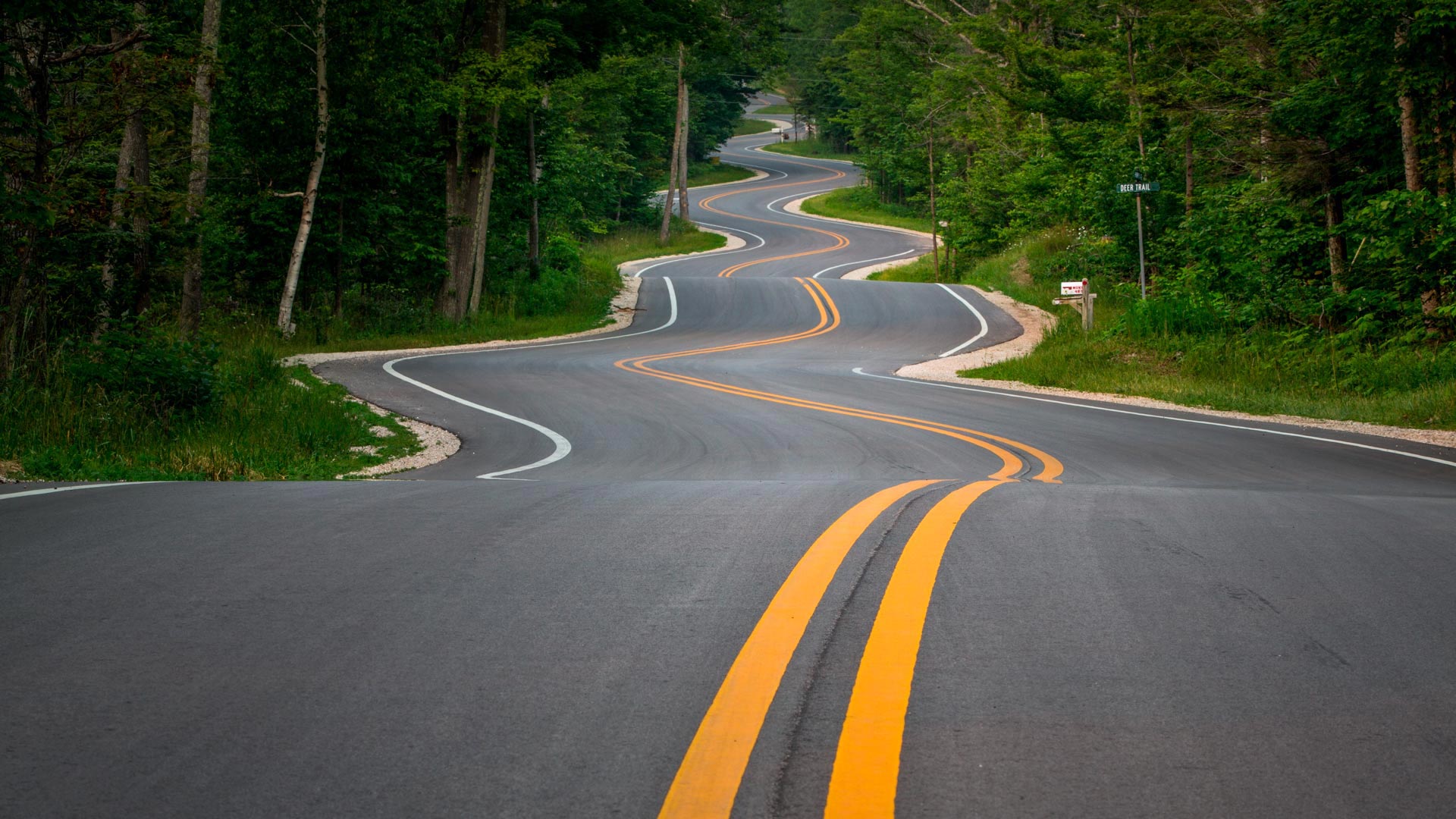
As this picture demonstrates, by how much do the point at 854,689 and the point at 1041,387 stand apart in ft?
57.9

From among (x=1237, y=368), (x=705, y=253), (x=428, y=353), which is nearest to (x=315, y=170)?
(x=428, y=353)

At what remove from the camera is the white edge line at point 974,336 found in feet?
87.4

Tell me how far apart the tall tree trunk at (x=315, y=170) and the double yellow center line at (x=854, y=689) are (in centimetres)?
2181

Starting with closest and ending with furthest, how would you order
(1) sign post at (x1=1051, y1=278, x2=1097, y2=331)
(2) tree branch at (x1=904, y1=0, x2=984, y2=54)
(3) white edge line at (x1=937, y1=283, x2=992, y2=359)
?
(1) sign post at (x1=1051, y1=278, x2=1097, y2=331) → (3) white edge line at (x1=937, y1=283, x2=992, y2=359) → (2) tree branch at (x1=904, y1=0, x2=984, y2=54)

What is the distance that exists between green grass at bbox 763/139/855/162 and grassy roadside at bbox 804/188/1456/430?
77.7 m

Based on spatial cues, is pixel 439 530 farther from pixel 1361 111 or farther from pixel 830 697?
pixel 1361 111

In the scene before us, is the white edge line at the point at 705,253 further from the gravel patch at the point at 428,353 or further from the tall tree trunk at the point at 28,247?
the tall tree trunk at the point at 28,247

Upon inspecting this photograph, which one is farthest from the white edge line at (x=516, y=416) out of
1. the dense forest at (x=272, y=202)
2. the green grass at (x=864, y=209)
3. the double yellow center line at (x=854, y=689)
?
the green grass at (x=864, y=209)

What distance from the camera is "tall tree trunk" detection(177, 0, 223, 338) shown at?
1862cm

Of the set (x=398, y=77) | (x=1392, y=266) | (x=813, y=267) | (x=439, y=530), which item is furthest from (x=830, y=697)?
(x=813, y=267)

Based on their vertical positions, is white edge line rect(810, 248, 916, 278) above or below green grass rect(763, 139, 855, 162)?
below

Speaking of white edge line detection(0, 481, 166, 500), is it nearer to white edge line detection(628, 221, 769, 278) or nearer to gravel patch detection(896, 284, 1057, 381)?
gravel patch detection(896, 284, 1057, 381)

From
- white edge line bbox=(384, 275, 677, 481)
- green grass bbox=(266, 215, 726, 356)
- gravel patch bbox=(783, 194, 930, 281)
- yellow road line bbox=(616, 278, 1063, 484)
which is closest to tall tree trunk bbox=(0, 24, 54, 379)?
white edge line bbox=(384, 275, 677, 481)

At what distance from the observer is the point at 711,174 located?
89000 mm
